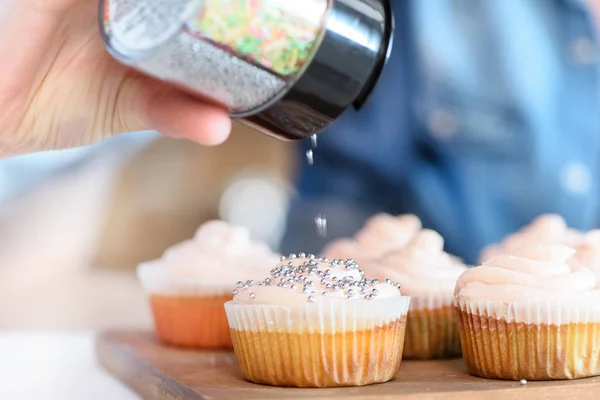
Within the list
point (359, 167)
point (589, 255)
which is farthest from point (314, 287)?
point (359, 167)

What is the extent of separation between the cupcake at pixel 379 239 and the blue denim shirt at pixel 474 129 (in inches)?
36.3

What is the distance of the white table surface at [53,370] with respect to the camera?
1704mm

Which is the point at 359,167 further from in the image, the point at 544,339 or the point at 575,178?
the point at 544,339

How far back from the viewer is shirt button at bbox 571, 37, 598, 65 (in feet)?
8.13

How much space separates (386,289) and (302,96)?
37 cm

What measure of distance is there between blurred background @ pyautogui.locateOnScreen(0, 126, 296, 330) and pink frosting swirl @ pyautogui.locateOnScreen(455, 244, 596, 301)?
145cm

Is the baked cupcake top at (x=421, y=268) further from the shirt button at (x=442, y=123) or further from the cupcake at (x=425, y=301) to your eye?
the shirt button at (x=442, y=123)

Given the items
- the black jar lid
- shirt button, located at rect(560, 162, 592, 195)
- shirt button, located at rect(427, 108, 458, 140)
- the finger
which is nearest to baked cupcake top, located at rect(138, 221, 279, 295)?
the finger

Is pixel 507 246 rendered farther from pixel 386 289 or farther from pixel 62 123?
pixel 62 123

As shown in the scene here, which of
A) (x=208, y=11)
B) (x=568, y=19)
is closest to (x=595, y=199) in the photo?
(x=568, y=19)

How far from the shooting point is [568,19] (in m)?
2.47

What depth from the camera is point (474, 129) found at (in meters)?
2.53

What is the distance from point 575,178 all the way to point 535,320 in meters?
1.52

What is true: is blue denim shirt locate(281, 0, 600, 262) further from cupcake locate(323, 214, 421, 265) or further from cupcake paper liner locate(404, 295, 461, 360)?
cupcake paper liner locate(404, 295, 461, 360)
